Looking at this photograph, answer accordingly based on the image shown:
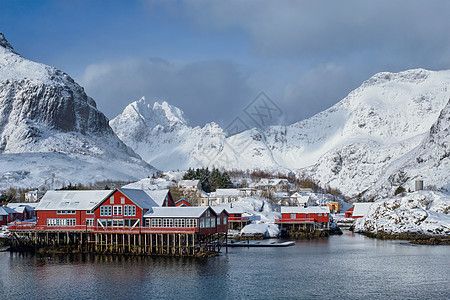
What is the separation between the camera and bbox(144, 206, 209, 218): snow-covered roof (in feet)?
219

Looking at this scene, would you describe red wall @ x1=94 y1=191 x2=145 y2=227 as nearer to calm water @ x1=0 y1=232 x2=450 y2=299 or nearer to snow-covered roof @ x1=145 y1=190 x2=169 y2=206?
snow-covered roof @ x1=145 y1=190 x2=169 y2=206

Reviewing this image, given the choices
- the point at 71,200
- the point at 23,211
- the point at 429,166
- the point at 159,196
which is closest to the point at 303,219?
the point at 159,196

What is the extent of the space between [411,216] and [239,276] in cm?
5606

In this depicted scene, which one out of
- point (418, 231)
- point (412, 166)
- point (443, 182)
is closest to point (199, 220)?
point (418, 231)

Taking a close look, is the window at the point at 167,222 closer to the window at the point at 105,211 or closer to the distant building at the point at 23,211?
the window at the point at 105,211

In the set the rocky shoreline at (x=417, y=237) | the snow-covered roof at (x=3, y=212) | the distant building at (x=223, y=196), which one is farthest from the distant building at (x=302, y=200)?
the snow-covered roof at (x=3, y=212)

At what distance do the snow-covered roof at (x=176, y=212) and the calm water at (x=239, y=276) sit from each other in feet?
18.4

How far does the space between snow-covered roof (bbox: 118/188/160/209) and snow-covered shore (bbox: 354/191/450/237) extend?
47425 millimetres

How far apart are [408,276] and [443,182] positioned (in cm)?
9979

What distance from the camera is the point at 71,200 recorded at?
77375 millimetres

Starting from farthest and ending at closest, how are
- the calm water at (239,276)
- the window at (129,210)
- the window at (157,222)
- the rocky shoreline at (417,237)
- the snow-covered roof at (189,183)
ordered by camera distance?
the snow-covered roof at (189,183)
the rocky shoreline at (417,237)
the window at (129,210)
the window at (157,222)
the calm water at (239,276)

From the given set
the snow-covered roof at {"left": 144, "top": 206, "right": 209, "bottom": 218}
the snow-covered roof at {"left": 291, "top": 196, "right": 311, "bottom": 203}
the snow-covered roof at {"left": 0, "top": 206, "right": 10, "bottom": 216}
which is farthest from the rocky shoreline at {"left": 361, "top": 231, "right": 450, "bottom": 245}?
the snow-covered roof at {"left": 0, "top": 206, "right": 10, "bottom": 216}

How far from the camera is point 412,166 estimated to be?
6811 inches

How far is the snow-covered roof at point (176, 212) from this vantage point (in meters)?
66.7
